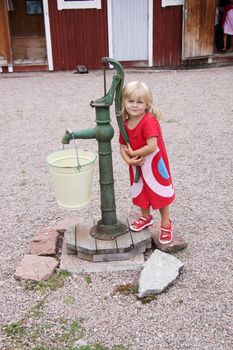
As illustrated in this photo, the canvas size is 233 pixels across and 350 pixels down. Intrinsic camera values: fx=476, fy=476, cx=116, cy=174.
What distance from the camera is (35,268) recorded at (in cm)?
325

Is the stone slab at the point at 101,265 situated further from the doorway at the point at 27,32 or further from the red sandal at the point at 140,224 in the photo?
the doorway at the point at 27,32

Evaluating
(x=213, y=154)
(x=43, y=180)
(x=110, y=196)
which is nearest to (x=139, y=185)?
(x=110, y=196)

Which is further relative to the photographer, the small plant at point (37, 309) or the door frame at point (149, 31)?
the door frame at point (149, 31)

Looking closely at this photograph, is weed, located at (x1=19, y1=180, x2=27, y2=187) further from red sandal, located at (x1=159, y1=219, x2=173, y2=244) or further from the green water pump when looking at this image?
red sandal, located at (x1=159, y1=219, x2=173, y2=244)

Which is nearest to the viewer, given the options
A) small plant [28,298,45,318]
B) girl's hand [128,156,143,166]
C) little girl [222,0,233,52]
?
small plant [28,298,45,318]

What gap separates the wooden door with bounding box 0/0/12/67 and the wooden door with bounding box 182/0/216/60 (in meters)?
4.35

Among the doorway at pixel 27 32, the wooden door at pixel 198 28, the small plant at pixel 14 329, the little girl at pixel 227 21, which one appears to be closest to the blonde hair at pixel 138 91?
the small plant at pixel 14 329

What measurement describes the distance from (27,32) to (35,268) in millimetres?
12041

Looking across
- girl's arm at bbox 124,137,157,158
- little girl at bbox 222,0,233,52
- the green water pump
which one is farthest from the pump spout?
little girl at bbox 222,0,233,52

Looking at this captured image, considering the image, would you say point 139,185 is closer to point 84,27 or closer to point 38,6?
point 84,27

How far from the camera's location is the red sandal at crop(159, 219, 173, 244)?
3.38m

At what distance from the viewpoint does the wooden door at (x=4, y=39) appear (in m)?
11.6

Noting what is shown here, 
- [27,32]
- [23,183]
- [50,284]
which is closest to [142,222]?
[50,284]

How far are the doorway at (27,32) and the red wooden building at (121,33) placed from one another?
278 mm
